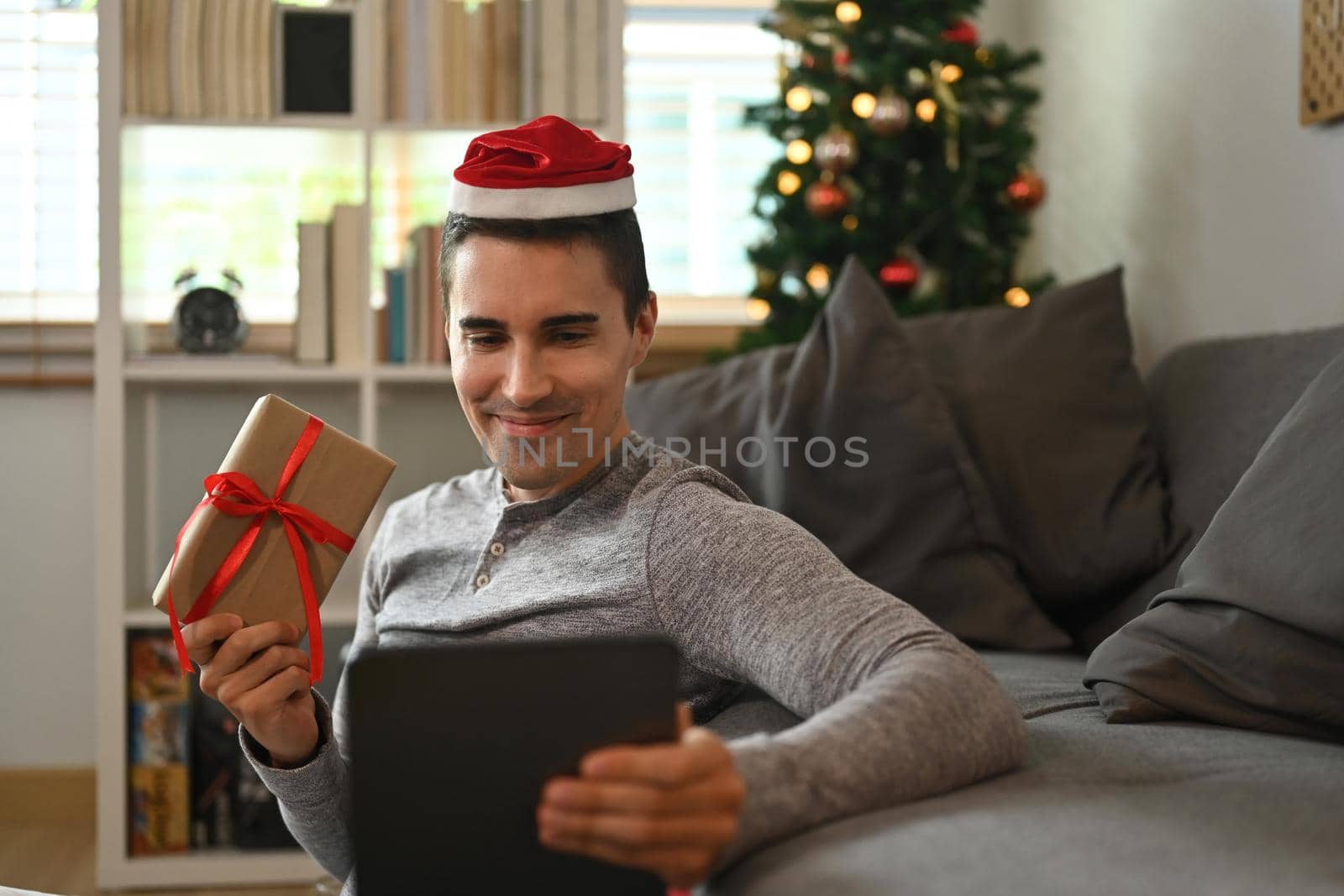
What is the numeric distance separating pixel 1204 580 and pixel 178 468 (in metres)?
2.11

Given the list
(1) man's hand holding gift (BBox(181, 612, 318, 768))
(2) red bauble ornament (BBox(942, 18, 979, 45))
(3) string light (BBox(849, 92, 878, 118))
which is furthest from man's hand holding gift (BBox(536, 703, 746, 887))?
(2) red bauble ornament (BBox(942, 18, 979, 45))

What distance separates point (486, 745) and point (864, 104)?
7.27ft

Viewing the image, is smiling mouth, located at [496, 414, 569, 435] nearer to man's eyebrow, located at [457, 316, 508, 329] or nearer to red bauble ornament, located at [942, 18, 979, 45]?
man's eyebrow, located at [457, 316, 508, 329]

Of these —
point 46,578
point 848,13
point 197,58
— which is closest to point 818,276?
point 848,13

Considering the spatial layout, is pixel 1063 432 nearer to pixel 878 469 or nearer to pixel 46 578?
pixel 878 469

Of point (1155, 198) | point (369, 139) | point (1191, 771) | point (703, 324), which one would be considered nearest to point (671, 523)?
point (1191, 771)

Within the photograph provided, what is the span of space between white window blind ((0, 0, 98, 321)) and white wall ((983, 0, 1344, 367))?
2.18 m

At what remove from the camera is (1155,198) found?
8.00 feet

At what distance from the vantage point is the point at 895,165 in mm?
2709

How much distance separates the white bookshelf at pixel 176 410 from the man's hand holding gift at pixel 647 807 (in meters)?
1.80

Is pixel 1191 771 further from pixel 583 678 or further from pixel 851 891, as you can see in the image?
pixel 583 678

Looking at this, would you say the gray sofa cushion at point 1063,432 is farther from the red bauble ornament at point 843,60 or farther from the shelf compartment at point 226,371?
the shelf compartment at point 226,371

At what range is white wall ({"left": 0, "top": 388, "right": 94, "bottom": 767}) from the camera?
110 inches

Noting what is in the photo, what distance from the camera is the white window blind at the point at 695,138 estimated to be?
3.20m
